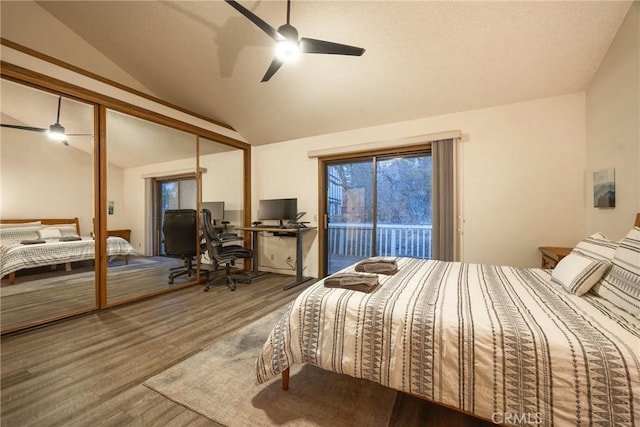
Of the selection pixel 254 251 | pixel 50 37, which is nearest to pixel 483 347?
pixel 254 251

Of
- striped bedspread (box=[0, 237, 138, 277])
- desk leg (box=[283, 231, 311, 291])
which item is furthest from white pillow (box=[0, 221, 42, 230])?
desk leg (box=[283, 231, 311, 291])

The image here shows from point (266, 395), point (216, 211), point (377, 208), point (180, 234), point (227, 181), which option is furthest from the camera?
point (227, 181)

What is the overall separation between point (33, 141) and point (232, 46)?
2.20 m

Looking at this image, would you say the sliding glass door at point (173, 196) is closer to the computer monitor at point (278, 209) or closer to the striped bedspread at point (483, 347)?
the computer monitor at point (278, 209)

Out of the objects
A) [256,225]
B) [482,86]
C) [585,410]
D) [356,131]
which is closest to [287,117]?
[356,131]

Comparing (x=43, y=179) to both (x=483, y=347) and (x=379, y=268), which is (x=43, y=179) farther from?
(x=483, y=347)

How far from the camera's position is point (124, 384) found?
1.51 meters

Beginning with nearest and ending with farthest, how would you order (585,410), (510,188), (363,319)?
(585,410)
(363,319)
(510,188)

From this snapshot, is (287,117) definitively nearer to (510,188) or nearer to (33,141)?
(33,141)

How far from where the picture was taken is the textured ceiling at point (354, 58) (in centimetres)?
208

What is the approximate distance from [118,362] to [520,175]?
411 centimetres

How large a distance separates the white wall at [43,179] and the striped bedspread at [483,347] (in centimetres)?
274

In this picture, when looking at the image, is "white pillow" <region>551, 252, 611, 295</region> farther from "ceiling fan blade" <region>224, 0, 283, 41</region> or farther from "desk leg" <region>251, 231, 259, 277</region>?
"desk leg" <region>251, 231, 259, 277</region>

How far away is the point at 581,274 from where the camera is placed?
1.43 metres
